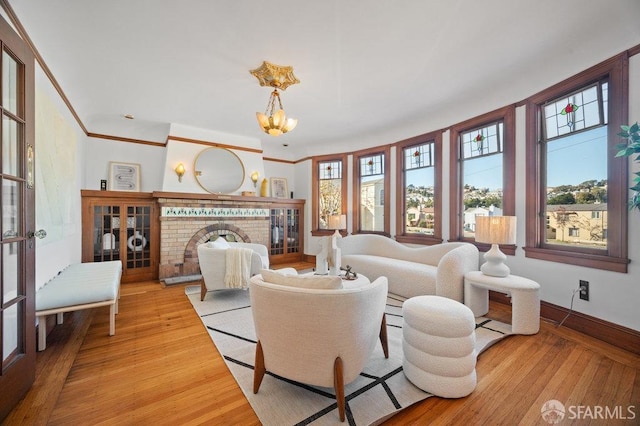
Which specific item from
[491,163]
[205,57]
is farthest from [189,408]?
[491,163]

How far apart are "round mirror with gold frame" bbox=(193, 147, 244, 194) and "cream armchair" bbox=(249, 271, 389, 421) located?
4.01 metres

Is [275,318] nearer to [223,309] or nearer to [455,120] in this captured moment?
[223,309]

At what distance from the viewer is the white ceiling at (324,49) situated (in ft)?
6.73

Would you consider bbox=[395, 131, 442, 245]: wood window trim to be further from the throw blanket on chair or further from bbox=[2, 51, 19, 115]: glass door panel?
bbox=[2, 51, 19, 115]: glass door panel

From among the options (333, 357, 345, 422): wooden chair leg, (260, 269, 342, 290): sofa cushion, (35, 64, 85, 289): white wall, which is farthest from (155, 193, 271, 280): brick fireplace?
(333, 357, 345, 422): wooden chair leg

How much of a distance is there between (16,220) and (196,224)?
10.4ft

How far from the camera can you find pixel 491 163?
3564mm

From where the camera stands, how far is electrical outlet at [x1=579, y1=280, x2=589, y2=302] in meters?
2.49

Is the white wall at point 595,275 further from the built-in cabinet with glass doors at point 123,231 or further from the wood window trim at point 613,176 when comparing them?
the built-in cabinet with glass doors at point 123,231

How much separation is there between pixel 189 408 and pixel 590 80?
4383mm

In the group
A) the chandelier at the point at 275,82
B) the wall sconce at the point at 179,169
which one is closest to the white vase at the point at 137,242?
the wall sconce at the point at 179,169

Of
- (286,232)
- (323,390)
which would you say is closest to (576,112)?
(323,390)

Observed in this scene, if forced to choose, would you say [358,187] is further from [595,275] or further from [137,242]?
[137,242]

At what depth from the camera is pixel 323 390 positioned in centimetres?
168
